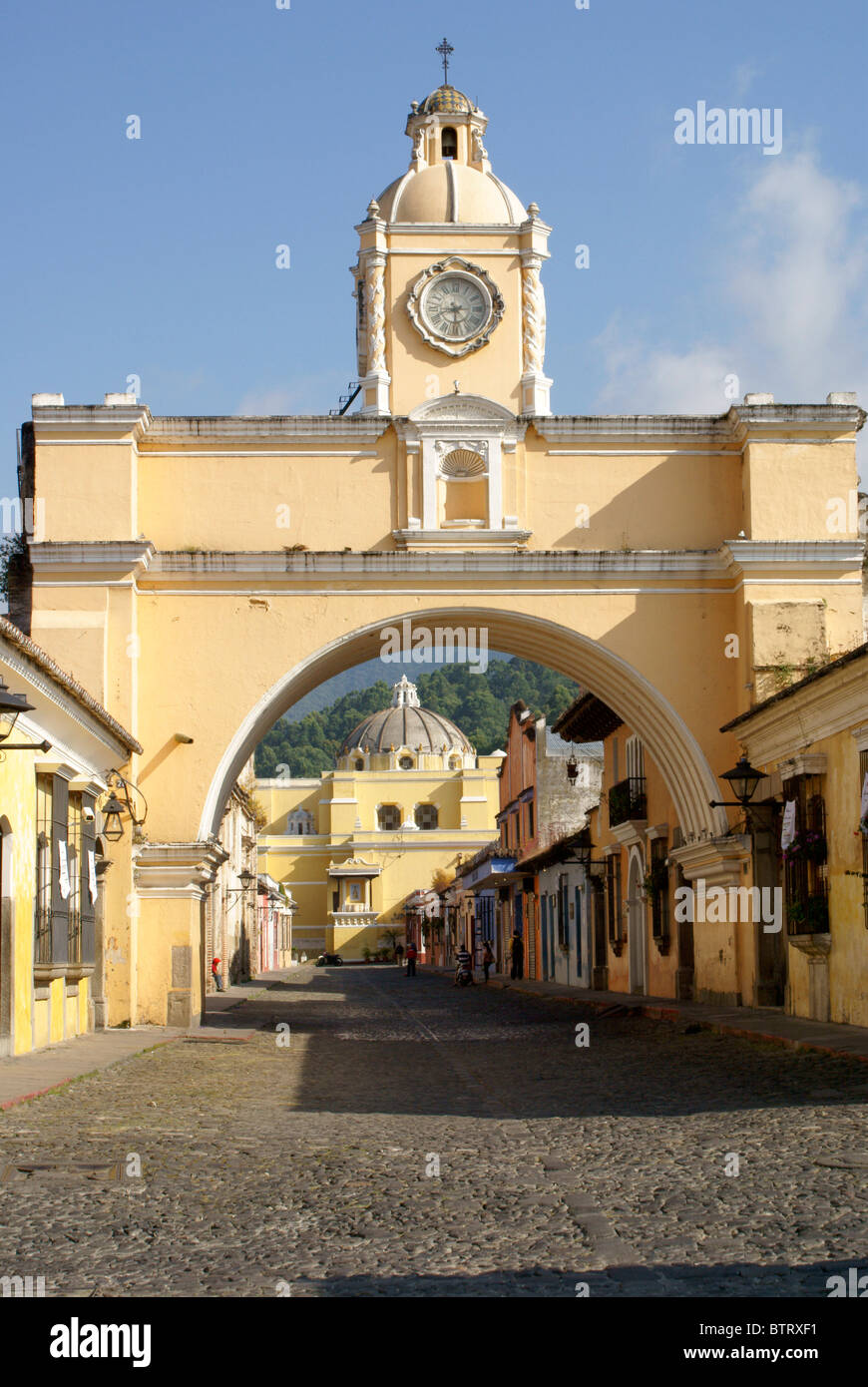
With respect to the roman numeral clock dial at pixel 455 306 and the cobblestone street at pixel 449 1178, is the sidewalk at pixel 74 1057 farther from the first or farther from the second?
the roman numeral clock dial at pixel 455 306

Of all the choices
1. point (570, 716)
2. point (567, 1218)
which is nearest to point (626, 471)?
point (570, 716)

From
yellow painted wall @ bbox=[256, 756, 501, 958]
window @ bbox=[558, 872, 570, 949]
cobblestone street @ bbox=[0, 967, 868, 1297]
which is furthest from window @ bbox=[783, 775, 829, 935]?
yellow painted wall @ bbox=[256, 756, 501, 958]

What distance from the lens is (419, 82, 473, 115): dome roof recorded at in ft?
74.7

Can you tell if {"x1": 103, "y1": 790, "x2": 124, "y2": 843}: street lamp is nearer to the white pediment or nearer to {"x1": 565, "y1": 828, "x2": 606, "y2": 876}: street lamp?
the white pediment

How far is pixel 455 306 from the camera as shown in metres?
21.3

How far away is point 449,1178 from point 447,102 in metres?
19.0

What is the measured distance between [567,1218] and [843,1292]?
1609 mm

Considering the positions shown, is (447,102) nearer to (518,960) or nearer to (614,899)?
(614,899)

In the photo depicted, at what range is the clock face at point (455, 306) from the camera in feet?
69.7

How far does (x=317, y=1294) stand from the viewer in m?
4.72

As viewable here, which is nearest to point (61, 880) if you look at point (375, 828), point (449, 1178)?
point (449, 1178)

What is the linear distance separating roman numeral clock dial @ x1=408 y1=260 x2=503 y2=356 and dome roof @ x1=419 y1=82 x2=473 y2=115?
2.94m
